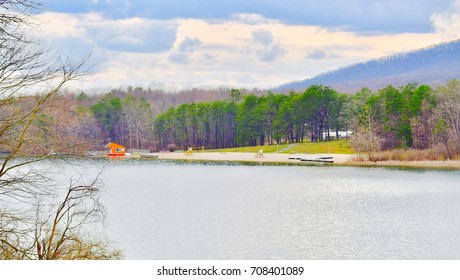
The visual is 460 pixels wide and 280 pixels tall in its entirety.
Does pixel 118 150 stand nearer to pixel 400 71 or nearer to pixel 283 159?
pixel 283 159

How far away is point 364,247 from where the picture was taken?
64.7ft

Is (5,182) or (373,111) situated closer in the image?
(5,182)

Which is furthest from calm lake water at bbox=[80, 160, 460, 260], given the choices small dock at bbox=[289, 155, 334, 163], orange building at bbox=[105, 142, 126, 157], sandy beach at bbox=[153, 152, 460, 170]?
orange building at bbox=[105, 142, 126, 157]

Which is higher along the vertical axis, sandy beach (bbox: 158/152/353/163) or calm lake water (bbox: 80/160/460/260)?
sandy beach (bbox: 158/152/353/163)

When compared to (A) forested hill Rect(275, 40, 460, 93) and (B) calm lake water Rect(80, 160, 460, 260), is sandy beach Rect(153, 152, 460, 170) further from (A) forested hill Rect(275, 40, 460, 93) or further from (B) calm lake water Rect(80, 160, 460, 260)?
(A) forested hill Rect(275, 40, 460, 93)

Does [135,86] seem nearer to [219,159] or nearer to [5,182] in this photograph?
[219,159]

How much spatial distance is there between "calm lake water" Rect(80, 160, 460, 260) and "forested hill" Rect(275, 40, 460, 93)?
89.5m

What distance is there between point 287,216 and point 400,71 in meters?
143

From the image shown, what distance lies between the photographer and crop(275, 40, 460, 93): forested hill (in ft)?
449

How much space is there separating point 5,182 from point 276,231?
14700 millimetres

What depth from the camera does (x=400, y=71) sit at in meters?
161

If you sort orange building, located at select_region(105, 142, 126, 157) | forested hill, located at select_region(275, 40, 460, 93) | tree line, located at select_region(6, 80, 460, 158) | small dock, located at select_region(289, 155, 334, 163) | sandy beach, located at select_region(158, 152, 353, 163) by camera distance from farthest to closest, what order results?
forested hill, located at select_region(275, 40, 460, 93)
orange building, located at select_region(105, 142, 126, 157)
sandy beach, located at select_region(158, 152, 353, 163)
small dock, located at select_region(289, 155, 334, 163)
tree line, located at select_region(6, 80, 460, 158)

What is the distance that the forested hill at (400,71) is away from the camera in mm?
137000

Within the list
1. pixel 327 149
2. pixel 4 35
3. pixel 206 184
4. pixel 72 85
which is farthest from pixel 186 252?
pixel 327 149
